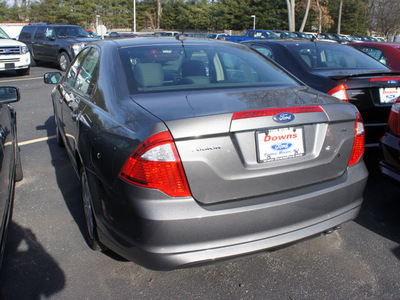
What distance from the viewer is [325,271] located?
2.67 metres

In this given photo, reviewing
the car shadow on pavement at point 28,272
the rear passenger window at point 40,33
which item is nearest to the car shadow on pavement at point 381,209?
the car shadow on pavement at point 28,272

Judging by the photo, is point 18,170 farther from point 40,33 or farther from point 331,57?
point 40,33

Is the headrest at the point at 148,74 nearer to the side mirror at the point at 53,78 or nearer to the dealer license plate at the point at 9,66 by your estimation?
the side mirror at the point at 53,78

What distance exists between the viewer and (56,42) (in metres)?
15.0

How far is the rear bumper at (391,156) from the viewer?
3.27 m

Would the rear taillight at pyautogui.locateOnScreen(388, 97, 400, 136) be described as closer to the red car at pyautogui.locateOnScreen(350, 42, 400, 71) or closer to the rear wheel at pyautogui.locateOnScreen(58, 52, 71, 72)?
the red car at pyautogui.locateOnScreen(350, 42, 400, 71)

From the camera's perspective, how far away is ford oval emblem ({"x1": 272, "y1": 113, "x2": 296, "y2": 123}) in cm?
212

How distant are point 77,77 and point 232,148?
2286 mm

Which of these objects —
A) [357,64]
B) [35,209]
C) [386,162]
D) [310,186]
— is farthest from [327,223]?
[357,64]

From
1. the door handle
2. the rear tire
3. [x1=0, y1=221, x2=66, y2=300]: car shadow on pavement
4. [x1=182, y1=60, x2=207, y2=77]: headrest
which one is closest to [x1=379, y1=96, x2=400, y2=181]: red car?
[x1=182, y1=60, x2=207, y2=77]: headrest

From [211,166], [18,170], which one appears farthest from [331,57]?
[18,170]

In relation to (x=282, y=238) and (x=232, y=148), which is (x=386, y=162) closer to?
(x=282, y=238)

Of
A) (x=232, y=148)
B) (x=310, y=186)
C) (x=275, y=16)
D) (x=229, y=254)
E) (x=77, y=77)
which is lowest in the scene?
(x=229, y=254)

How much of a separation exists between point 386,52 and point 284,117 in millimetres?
6424
